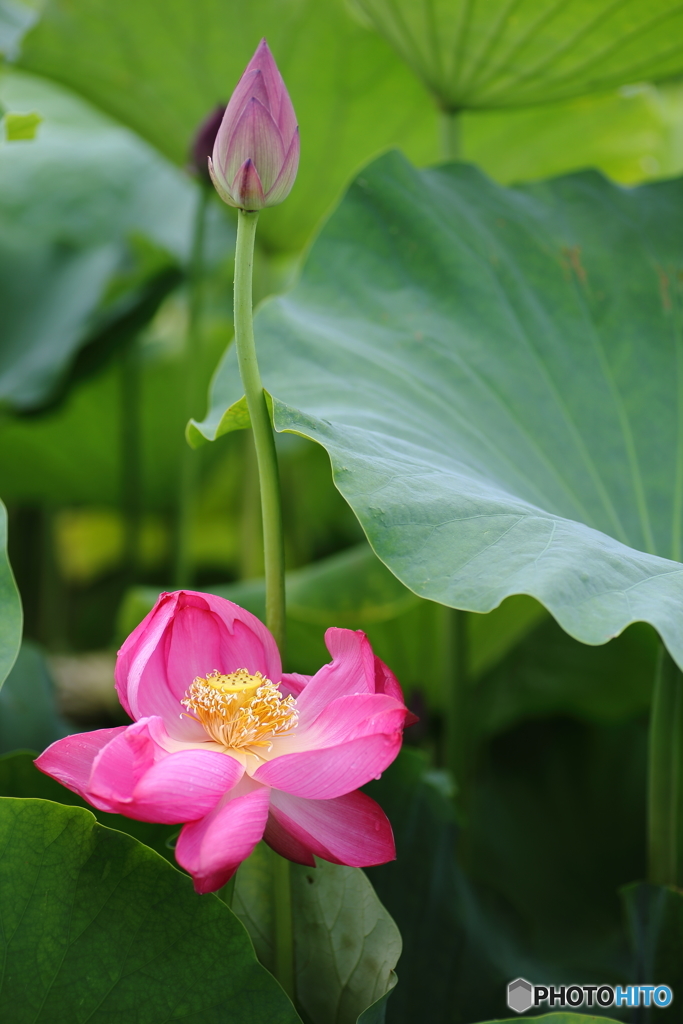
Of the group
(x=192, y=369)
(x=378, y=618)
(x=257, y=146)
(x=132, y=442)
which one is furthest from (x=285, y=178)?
(x=132, y=442)

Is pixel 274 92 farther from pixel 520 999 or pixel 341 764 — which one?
pixel 520 999

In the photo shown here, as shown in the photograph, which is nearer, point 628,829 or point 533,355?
point 533,355

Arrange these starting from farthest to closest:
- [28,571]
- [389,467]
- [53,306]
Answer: [28,571] → [53,306] → [389,467]

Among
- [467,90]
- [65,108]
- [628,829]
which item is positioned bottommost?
[628,829]

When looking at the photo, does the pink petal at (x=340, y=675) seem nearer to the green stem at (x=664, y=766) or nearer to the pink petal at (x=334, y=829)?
the pink petal at (x=334, y=829)

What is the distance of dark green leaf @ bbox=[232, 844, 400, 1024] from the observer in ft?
1.80

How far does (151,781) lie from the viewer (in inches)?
16.0

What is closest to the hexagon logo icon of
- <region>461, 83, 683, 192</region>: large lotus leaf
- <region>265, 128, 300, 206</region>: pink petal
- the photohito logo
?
the photohito logo

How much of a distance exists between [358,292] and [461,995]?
24.6 inches

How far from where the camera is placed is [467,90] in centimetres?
103

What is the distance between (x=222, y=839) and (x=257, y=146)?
1.15ft

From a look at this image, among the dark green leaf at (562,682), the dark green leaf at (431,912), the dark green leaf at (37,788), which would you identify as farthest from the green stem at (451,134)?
the dark green leaf at (37,788)

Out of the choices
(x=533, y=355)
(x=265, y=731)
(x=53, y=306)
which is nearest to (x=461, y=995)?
(x=265, y=731)

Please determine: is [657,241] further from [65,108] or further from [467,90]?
[65,108]
